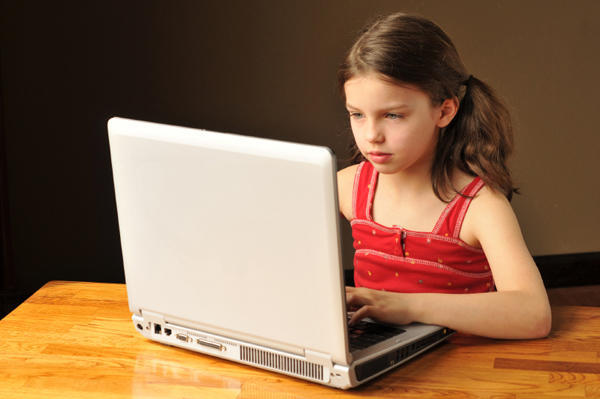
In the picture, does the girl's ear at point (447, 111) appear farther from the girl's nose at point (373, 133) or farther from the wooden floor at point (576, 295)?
the wooden floor at point (576, 295)

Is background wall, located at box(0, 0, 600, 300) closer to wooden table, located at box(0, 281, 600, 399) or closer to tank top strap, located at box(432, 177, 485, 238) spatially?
tank top strap, located at box(432, 177, 485, 238)

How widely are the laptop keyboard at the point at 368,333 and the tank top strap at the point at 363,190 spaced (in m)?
0.39

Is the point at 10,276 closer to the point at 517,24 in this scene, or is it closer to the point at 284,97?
the point at 284,97

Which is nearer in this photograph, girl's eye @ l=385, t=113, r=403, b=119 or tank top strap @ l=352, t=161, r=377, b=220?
girl's eye @ l=385, t=113, r=403, b=119

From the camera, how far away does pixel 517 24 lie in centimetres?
303

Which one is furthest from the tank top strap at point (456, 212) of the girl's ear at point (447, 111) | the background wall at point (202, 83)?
the background wall at point (202, 83)

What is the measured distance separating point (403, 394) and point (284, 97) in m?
2.03

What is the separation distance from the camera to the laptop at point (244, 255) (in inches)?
39.2

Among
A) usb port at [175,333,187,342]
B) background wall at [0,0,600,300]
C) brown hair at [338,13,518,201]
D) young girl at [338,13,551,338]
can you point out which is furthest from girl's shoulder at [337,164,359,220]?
background wall at [0,0,600,300]

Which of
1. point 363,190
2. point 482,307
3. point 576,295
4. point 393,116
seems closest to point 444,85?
point 393,116

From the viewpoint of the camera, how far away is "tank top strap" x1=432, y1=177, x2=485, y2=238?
4.73ft

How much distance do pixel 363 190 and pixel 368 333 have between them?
19.1 inches

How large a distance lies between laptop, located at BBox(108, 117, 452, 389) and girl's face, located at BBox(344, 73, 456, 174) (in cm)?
28

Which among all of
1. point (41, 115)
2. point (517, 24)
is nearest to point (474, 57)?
point (517, 24)
